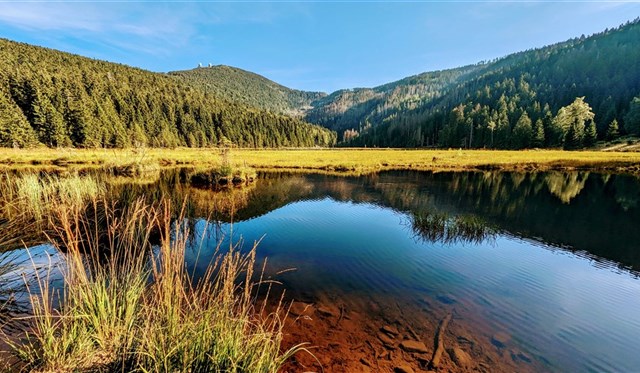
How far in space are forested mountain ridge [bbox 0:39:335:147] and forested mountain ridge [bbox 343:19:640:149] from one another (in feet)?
264

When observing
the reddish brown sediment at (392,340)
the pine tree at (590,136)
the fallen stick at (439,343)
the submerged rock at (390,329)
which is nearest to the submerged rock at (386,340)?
the reddish brown sediment at (392,340)

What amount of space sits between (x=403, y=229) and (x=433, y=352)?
1006 centimetres

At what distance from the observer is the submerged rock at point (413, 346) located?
20.7 ft

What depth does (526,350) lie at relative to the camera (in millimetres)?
6426

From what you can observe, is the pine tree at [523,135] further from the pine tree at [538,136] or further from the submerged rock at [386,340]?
the submerged rock at [386,340]

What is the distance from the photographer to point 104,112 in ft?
331

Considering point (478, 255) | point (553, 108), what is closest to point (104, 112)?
point (478, 255)

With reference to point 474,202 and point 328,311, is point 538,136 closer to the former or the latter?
Result: point 474,202

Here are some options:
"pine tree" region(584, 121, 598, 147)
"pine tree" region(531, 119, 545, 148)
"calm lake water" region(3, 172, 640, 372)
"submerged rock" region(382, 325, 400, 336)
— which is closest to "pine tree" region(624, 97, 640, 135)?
"pine tree" region(584, 121, 598, 147)

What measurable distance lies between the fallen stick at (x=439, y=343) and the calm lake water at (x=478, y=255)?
47cm

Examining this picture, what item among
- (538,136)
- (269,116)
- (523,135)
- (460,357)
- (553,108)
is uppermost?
(269,116)

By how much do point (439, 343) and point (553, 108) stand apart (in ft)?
542

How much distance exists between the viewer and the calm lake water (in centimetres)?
732

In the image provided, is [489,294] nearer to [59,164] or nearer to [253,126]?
[59,164]
